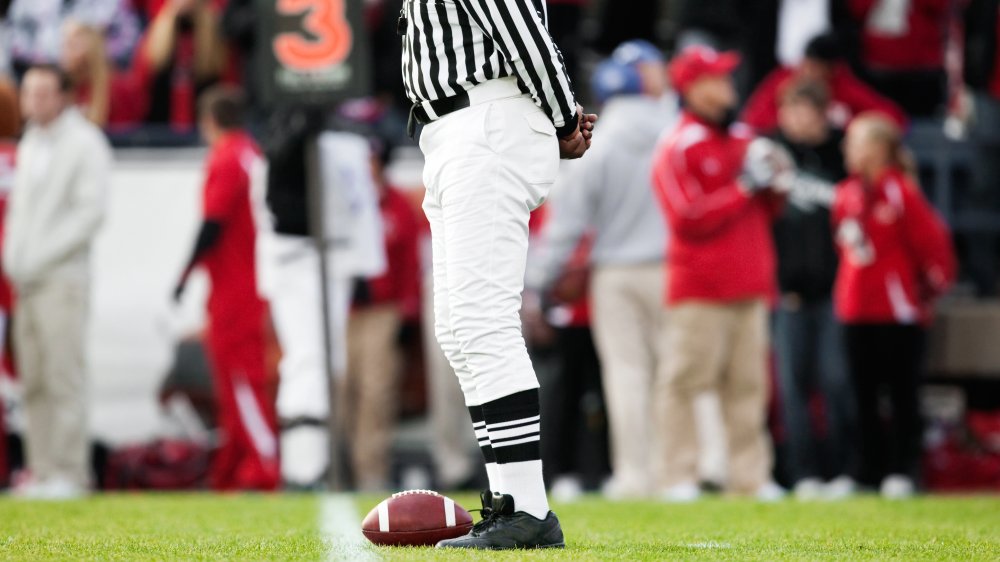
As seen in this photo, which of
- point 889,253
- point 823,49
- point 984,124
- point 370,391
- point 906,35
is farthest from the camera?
point 906,35

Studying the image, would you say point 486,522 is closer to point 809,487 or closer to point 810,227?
point 809,487

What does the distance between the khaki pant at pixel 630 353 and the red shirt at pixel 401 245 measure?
2018 mm

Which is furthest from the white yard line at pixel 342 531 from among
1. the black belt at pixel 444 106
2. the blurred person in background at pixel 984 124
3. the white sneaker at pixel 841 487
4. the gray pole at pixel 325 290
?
the blurred person in background at pixel 984 124

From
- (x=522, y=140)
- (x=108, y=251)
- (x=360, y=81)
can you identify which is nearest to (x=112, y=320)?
Result: (x=108, y=251)

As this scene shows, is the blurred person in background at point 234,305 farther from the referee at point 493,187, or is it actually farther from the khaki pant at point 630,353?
the referee at point 493,187

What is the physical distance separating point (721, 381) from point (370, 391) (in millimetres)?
2655

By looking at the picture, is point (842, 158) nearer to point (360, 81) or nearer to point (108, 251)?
point (360, 81)

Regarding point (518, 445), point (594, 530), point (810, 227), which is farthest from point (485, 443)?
point (810, 227)

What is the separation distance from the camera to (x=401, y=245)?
11.7m

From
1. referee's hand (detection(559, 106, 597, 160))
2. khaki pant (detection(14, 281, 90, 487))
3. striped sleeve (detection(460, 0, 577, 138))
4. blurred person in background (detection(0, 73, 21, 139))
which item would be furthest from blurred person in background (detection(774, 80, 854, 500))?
striped sleeve (detection(460, 0, 577, 138))

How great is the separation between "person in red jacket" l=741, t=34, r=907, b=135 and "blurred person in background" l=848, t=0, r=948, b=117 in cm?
79

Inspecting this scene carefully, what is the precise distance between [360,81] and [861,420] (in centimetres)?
341

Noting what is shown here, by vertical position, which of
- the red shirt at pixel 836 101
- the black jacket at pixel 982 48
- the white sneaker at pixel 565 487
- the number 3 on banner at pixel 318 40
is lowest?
the white sneaker at pixel 565 487

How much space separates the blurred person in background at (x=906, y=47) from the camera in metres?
13.1
